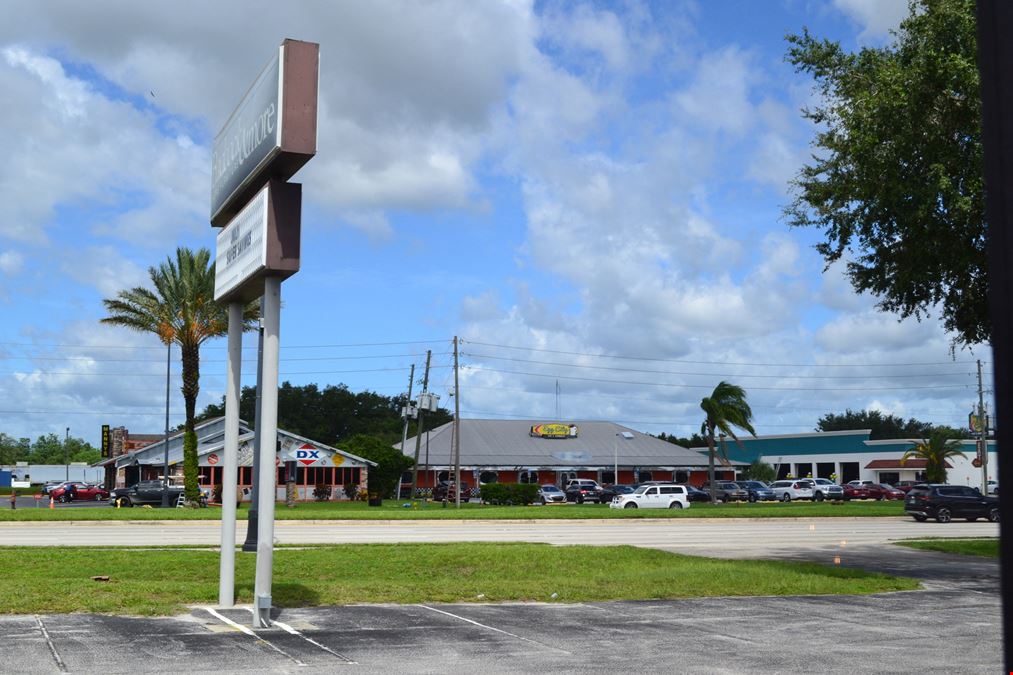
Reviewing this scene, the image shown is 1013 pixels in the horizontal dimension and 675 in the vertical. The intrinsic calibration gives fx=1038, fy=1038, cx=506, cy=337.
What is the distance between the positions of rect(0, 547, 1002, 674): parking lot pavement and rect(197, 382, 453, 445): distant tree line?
345ft

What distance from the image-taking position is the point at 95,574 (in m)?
17.2

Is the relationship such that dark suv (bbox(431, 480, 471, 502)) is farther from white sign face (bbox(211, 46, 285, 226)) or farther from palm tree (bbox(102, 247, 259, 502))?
white sign face (bbox(211, 46, 285, 226))

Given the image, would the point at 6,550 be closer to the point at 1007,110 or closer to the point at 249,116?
the point at 249,116

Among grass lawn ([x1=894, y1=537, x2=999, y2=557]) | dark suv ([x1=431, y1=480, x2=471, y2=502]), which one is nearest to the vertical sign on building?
dark suv ([x1=431, y1=480, x2=471, y2=502])

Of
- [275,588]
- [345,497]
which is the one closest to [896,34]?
[275,588]

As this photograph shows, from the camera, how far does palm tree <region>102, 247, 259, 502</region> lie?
46375 millimetres

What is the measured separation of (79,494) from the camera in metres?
71.5

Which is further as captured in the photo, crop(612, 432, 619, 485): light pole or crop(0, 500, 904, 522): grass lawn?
crop(612, 432, 619, 485): light pole

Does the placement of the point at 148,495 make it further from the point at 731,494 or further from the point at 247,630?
the point at 247,630

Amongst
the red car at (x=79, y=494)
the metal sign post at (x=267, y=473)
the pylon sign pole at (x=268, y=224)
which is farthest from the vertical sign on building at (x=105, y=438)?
the metal sign post at (x=267, y=473)

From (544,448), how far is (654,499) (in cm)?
3430

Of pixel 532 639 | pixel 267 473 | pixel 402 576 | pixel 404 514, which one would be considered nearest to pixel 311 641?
pixel 267 473

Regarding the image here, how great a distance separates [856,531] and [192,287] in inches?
1163

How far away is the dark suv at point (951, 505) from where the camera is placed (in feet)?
140
